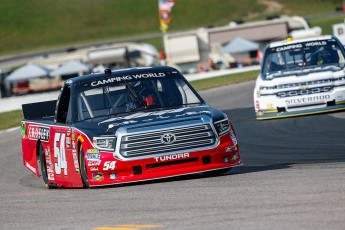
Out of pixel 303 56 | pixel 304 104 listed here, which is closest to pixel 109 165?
pixel 304 104

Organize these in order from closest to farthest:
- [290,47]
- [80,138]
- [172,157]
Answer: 1. [172,157]
2. [80,138]
3. [290,47]

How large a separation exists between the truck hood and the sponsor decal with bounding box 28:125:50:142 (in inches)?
42.1

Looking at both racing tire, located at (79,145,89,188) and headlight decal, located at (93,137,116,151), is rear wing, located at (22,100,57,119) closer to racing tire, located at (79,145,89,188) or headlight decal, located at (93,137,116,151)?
racing tire, located at (79,145,89,188)

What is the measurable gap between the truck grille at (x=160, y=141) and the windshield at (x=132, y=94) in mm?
1081

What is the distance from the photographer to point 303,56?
20.1 metres

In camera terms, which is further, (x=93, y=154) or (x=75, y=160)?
(x=75, y=160)

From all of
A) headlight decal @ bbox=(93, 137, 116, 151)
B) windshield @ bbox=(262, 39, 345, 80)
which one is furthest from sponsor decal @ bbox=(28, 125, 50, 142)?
windshield @ bbox=(262, 39, 345, 80)

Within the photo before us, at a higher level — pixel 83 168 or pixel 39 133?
pixel 39 133

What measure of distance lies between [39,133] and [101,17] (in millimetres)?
105081

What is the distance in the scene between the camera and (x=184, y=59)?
5594 centimetres

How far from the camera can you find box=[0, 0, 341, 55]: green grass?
109750 millimetres

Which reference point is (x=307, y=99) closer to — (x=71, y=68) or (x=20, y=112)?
(x=20, y=112)

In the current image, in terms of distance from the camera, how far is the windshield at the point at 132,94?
A: 11781 millimetres

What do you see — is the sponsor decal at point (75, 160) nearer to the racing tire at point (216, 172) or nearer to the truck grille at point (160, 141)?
the truck grille at point (160, 141)
